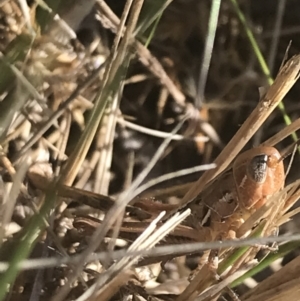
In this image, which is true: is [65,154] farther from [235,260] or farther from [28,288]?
[235,260]

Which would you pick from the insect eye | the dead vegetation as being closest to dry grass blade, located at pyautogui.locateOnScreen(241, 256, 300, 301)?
the dead vegetation

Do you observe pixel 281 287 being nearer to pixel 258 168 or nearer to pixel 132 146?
pixel 258 168

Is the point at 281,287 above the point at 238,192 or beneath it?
beneath

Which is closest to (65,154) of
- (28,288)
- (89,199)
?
(89,199)

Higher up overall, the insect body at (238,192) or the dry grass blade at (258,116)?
the dry grass blade at (258,116)

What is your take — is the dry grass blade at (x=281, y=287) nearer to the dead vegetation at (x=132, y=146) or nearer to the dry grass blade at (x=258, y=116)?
the dead vegetation at (x=132, y=146)

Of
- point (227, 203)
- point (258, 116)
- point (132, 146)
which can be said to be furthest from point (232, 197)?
point (132, 146)

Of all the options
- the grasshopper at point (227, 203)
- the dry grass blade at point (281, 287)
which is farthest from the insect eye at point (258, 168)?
the dry grass blade at point (281, 287)

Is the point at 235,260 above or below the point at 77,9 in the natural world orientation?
below
